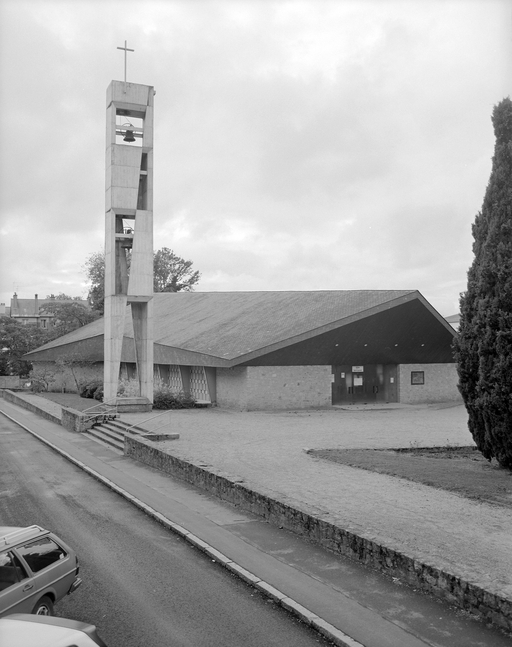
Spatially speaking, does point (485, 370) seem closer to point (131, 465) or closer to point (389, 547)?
→ point (389, 547)

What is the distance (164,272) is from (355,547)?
8613cm

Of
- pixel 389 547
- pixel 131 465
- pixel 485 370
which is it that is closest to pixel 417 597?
pixel 389 547

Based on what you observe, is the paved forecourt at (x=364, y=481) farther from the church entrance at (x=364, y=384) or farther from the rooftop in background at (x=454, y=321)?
the rooftop in background at (x=454, y=321)

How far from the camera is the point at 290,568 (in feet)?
35.1

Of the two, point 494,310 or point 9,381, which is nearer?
point 494,310

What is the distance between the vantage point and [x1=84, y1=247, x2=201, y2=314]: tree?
90.9 metres

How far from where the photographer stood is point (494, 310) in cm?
1695

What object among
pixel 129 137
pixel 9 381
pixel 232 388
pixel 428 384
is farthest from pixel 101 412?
pixel 9 381

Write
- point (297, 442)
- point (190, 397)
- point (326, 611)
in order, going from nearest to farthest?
point (326, 611) < point (297, 442) < point (190, 397)

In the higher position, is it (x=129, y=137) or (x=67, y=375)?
(x=129, y=137)

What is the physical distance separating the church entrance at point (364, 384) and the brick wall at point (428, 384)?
1.67ft

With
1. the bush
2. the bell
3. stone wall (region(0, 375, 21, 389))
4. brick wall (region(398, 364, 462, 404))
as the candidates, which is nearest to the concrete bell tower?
the bell

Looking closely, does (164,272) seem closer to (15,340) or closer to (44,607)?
(15,340)

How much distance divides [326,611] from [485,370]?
10.2m
